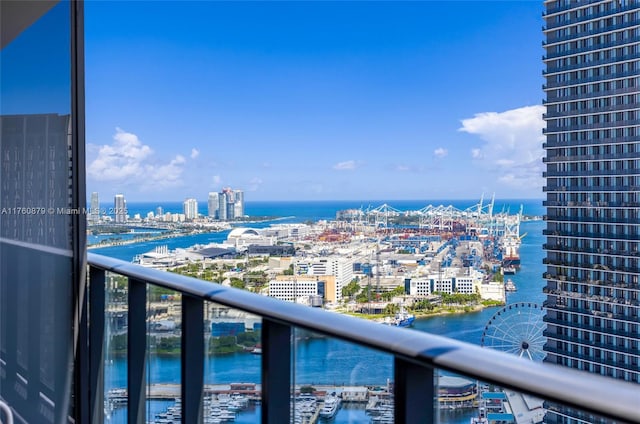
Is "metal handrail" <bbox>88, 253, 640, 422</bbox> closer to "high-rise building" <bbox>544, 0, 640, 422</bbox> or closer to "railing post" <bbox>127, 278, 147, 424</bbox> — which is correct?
"railing post" <bbox>127, 278, 147, 424</bbox>

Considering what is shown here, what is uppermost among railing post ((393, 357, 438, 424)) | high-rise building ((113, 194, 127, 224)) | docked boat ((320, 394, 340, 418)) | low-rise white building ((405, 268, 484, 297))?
high-rise building ((113, 194, 127, 224))

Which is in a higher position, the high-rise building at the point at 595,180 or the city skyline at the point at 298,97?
the city skyline at the point at 298,97

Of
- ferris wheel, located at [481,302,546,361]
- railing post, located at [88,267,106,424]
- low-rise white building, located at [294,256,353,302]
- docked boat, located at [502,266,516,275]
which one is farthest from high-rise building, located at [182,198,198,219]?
railing post, located at [88,267,106,424]

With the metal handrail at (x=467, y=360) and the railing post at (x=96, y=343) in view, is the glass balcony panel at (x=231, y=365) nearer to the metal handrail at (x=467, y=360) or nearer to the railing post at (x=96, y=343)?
the metal handrail at (x=467, y=360)

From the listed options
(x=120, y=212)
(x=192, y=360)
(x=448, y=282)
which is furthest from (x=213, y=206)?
(x=192, y=360)

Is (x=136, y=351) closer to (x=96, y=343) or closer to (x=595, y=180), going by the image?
(x=96, y=343)

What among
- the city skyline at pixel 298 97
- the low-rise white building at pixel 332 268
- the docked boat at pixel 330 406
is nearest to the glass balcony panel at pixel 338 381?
the docked boat at pixel 330 406

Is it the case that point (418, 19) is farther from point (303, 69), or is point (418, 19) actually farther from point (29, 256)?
point (29, 256)
